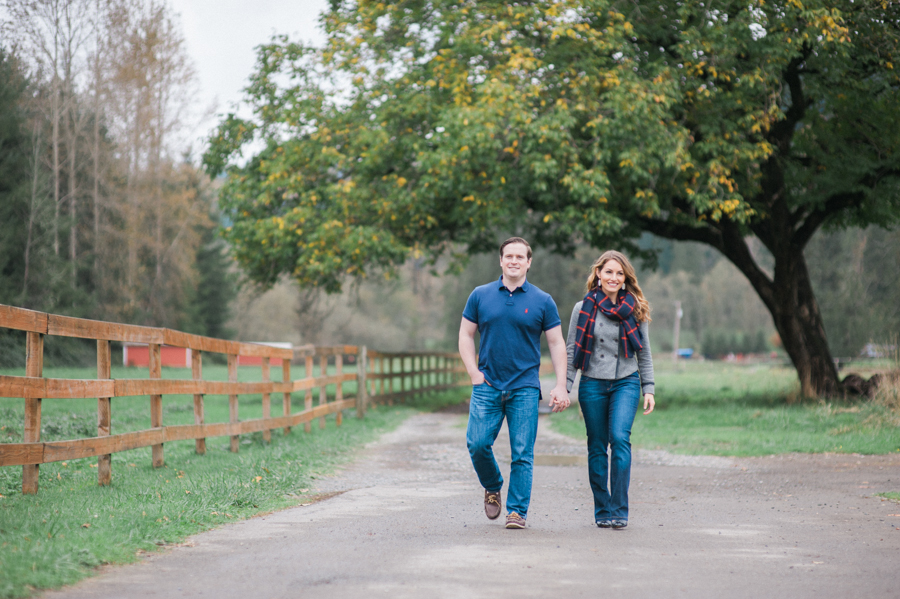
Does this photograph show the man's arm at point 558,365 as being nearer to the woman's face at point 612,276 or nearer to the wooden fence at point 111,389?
the woman's face at point 612,276

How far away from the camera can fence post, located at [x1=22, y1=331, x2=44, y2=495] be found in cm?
597

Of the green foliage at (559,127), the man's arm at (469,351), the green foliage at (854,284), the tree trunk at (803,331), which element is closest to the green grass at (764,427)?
the tree trunk at (803,331)

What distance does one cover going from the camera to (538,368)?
18.8 ft

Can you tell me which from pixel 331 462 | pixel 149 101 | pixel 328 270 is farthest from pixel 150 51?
pixel 331 462

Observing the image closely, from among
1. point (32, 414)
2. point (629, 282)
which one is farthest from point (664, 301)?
point (32, 414)

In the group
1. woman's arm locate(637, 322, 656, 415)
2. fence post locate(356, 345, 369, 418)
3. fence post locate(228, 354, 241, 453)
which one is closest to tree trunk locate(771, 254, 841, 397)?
fence post locate(356, 345, 369, 418)

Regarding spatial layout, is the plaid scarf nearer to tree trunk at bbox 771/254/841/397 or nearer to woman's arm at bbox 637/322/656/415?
woman's arm at bbox 637/322/656/415

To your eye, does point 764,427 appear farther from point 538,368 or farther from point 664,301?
point 664,301

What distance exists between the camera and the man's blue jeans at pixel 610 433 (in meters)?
5.71

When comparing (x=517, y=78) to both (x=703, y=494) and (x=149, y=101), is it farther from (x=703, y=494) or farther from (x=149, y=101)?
(x=149, y=101)

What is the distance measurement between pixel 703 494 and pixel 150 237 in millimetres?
32466

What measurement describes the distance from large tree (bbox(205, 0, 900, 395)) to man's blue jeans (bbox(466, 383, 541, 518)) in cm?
913

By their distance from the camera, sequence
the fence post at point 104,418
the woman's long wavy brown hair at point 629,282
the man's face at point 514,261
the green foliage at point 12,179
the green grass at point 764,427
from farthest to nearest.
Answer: the green foliage at point 12,179 < the green grass at point 764,427 < the fence post at point 104,418 < the woman's long wavy brown hair at point 629,282 < the man's face at point 514,261

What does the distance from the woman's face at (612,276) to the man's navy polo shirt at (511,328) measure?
1.56 feet
